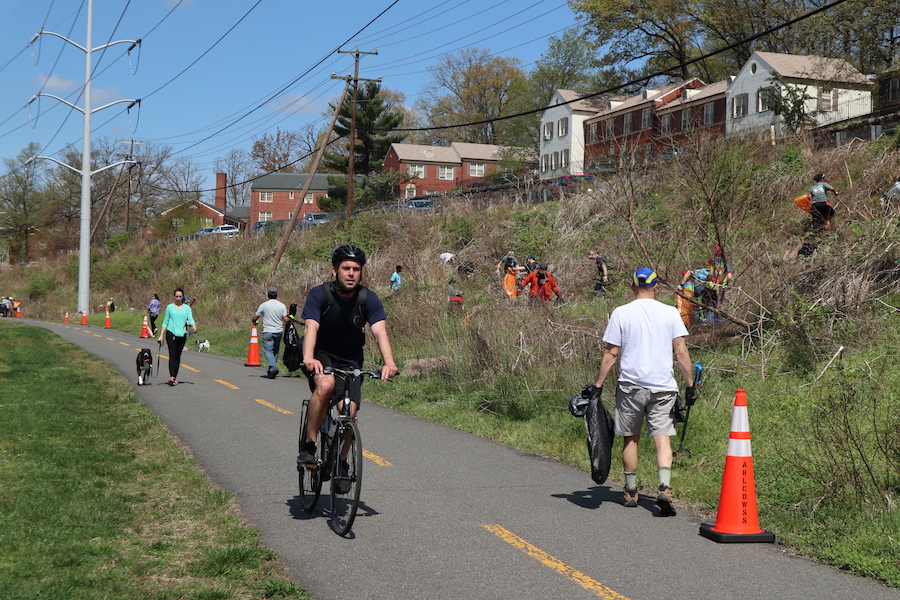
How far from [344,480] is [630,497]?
100 inches

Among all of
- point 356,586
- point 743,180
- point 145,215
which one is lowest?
point 356,586

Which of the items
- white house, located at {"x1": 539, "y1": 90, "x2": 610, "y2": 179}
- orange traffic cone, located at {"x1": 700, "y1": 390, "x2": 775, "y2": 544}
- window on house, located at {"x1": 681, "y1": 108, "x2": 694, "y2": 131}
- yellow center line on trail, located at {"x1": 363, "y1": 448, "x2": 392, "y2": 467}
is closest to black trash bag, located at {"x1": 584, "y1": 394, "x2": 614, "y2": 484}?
orange traffic cone, located at {"x1": 700, "y1": 390, "x2": 775, "y2": 544}

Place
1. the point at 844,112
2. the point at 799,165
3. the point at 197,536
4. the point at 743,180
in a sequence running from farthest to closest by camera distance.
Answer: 1. the point at 844,112
2. the point at 799,165
3. the point at 743,180
4. the point at 197,536

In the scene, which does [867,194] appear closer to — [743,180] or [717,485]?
[743,180]

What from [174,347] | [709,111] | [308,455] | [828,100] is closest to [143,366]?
[174,347]

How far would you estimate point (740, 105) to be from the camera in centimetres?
5322

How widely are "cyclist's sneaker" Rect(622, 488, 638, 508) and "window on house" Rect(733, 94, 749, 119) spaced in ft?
161

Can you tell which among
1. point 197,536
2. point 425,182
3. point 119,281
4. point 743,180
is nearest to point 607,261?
point 743,180

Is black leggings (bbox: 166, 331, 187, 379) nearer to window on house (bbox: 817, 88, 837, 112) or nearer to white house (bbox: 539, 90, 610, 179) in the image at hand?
window on house (bbox: 817, 88, 837, 112)

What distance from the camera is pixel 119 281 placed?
63.7 metres

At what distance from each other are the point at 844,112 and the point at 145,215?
78941mm

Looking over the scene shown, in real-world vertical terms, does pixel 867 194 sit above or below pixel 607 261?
above

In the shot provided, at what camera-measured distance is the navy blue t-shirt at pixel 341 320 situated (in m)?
6.44

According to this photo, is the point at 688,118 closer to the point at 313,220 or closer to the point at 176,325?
the point at 176,325
